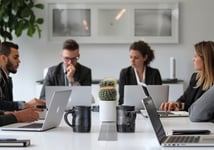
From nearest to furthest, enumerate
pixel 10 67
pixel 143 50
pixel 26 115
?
pixel 26 115, pixel 10 67, pixel 143 50

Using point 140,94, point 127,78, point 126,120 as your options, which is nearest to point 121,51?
point 127,78

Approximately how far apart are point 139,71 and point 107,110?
1.96m

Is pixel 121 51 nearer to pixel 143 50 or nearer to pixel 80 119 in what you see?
pixel 143 50

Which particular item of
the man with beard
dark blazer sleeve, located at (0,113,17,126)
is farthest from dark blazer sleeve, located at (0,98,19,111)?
dark blazer sleeve, located at (0,113,17,126)

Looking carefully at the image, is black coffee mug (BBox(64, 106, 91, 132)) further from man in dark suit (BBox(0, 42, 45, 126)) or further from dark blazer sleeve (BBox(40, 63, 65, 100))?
dark blazer sleeve (BBox(40, 63, 65, 100))

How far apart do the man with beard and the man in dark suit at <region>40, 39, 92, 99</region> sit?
384mm

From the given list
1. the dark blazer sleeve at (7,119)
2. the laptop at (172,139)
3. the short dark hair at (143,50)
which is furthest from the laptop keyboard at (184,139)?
the short dark hair at (143,50)

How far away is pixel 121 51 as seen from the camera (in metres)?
5.95

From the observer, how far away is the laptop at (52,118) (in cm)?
230

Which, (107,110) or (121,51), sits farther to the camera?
(121,51)

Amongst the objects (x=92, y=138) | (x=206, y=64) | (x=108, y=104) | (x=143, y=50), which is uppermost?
(x=143, y=50)

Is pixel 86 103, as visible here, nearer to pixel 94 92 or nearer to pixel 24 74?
pixel 94 92

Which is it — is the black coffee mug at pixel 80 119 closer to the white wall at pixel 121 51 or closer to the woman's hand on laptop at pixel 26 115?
the woman's hand on laptop at pixel 26 115

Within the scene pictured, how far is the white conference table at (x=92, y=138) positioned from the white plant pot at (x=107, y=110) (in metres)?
0.06
